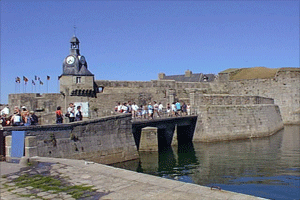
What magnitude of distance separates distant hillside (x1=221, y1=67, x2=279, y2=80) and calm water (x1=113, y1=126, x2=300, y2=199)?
988 inches

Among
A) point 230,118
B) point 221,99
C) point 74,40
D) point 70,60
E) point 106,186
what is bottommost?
point 106,186

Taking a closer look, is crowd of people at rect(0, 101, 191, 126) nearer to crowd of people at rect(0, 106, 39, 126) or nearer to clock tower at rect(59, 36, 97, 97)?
crowd of people at rect(0, 106, 39, 126)

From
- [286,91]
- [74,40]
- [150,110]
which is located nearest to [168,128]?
[150,110]

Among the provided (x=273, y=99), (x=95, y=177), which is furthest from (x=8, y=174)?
(x=273, y=99)

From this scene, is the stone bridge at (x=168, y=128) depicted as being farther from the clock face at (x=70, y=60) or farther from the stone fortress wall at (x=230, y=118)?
the clock face at (x=70, y=60)

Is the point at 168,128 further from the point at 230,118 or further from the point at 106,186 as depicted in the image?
the point at 106,186

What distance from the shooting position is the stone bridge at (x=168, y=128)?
22.5 metres

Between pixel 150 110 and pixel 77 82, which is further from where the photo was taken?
pixel 77 82

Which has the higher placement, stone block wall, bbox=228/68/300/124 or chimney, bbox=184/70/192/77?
chimney, bbox=184/70/192/77

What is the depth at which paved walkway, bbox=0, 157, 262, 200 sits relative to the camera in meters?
7.01

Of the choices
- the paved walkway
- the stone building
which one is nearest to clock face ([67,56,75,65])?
the stone building

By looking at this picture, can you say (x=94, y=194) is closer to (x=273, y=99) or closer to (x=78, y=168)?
(x=78, y=168)

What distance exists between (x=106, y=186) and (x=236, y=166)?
11.1 m

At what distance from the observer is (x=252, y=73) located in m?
51.3
